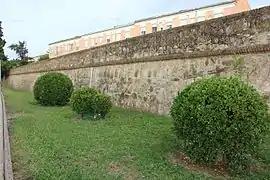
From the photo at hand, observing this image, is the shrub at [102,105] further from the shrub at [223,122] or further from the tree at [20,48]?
the tree at [20,48]

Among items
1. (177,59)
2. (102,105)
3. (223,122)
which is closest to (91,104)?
(102,105)

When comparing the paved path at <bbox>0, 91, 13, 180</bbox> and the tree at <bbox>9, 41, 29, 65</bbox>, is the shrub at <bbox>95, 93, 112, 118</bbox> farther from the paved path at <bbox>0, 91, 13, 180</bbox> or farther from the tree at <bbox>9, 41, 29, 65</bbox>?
the tree at <bbox>9, 41, 29, 65</bbox>

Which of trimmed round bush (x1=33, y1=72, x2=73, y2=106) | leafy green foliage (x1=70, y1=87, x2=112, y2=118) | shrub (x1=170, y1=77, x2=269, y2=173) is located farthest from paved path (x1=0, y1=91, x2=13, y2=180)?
trimmed round bush (x1=33, y1=72, x2=73, y2=106)

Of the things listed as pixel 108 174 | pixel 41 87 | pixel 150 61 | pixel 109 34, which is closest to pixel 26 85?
pixel 109 34

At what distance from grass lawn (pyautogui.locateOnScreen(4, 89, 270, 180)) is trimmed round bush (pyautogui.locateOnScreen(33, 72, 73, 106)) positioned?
5.15m

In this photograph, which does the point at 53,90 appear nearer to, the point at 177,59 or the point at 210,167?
the point at 177,59

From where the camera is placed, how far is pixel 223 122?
4930mm

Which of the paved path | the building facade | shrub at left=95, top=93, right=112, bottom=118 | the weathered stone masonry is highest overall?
the building facade

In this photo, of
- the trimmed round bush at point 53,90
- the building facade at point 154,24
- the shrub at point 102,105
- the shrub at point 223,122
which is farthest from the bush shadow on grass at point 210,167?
the building facade at point 154,24

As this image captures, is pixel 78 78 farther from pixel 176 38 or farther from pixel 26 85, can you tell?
pixel 26 85

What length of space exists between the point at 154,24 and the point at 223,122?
24.2 meters

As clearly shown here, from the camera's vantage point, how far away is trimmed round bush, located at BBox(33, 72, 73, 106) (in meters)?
14.5

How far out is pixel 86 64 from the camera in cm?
1738

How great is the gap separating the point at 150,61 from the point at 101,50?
4192 mm
